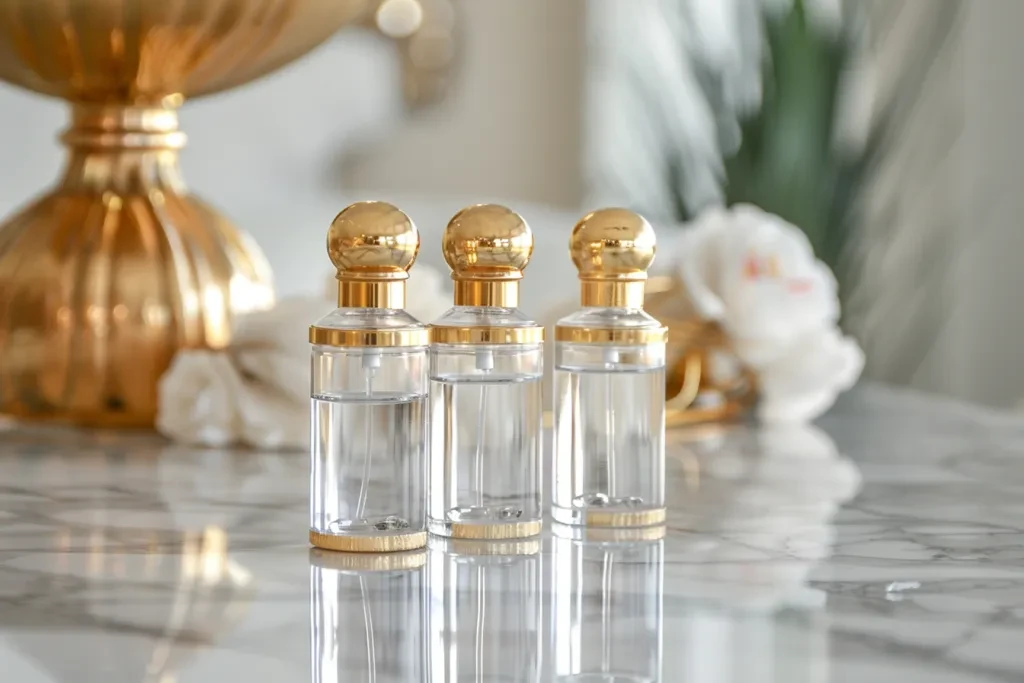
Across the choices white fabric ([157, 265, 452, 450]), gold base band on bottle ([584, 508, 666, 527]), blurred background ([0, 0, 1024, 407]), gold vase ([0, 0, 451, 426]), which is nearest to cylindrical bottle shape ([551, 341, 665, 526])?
gold base band on bottle ([584, 508, 666, 527])

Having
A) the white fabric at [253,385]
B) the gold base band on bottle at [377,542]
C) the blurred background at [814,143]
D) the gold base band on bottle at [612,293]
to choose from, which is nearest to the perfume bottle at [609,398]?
the gold base band on bottle at [612,293]

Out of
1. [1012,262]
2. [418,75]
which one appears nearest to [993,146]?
[1012,262]

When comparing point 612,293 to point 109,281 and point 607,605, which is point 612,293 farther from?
point 109,281

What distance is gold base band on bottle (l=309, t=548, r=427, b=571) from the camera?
24.3 inches

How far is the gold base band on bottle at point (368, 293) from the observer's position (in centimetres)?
64

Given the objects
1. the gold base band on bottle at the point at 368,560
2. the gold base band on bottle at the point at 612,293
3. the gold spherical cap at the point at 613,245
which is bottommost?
Result: the gold base band on bottle at the point at 368,560

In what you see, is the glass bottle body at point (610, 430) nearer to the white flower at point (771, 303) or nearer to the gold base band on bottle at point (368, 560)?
the gold base band on bottle at point (368, 560)

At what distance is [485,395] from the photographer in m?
0.68

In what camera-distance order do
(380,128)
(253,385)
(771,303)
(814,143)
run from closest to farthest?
(253,385) → (771,303) → (814,143) → (380,128)

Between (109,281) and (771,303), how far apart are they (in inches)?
19.6

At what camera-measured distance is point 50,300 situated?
0.97m

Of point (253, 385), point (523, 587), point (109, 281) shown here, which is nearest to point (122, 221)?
point (109, 281)

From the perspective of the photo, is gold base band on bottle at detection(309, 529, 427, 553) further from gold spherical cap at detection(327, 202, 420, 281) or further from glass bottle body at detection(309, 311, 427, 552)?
gold spherical cap at detection(327, 202, 420, 281)

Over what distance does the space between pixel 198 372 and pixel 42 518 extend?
0.80ft
